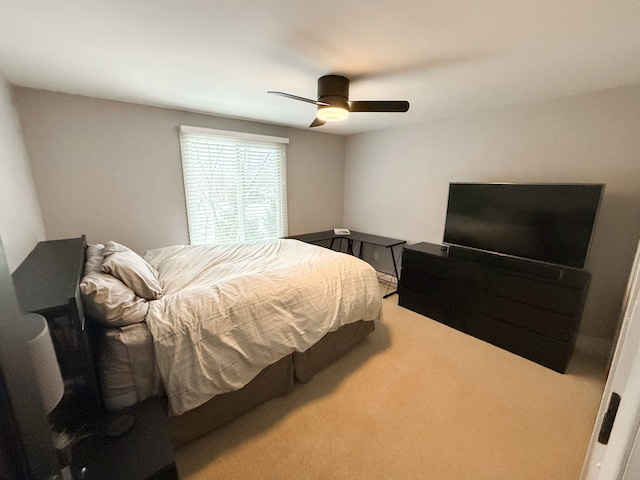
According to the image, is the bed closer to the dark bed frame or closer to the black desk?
the dark bed frame

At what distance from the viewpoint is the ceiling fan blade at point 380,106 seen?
1868 mm

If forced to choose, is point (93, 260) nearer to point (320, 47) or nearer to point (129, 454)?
point (129, 454)

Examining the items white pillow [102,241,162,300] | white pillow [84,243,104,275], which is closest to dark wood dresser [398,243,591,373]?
white pillow [102,241,162,300]

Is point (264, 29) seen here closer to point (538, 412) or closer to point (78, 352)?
point (78, 352)

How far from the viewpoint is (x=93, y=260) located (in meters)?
1.66

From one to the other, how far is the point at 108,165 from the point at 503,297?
3.99 meters

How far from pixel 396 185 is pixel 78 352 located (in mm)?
3551

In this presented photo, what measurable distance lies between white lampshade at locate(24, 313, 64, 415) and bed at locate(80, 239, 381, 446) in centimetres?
63

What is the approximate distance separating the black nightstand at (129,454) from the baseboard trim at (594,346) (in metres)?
3.32

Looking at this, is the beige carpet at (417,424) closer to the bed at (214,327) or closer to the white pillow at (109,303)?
the bed at (214,327)

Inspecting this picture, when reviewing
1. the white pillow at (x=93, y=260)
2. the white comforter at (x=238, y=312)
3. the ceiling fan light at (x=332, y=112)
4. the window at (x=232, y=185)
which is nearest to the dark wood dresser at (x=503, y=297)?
the white comforter at (x=238, y=312)

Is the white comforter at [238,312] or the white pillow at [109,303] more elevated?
the white pillow at [109,303]

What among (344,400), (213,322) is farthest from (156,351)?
(344,400)

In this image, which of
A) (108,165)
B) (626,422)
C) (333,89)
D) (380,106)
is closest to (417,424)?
(626,422)
